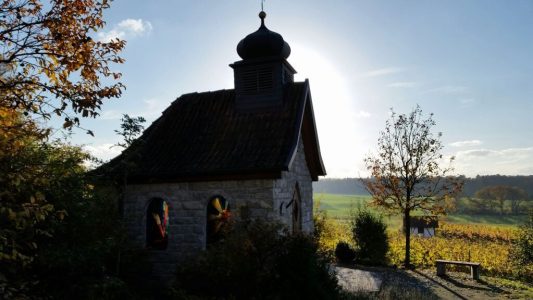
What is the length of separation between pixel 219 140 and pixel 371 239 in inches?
357

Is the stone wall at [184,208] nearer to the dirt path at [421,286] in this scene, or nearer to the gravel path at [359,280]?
the gravel path at [359,280]

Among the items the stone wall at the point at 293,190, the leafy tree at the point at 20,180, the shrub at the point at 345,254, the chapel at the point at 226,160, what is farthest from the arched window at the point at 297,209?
the leafy tree at the point at 20,180

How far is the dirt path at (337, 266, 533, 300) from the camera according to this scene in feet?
37.9

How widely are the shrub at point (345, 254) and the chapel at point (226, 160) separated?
3.76 meters

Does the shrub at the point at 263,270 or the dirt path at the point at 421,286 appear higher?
the shrub at the point at 263,270

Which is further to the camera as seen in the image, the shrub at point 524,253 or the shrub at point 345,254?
the shrub at point 345,254

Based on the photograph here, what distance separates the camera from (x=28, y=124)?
5828mm

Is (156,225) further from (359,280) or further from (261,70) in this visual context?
(359,280)

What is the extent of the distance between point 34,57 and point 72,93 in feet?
2.23

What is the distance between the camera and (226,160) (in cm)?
1164

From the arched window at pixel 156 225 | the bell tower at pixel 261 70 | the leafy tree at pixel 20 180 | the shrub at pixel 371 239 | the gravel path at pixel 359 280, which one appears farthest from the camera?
the shrub at pixel 371 239

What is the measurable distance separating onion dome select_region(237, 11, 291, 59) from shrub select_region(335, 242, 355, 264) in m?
8.85

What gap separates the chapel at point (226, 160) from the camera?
36.9ft

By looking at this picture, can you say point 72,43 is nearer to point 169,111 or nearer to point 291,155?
point 291,155
